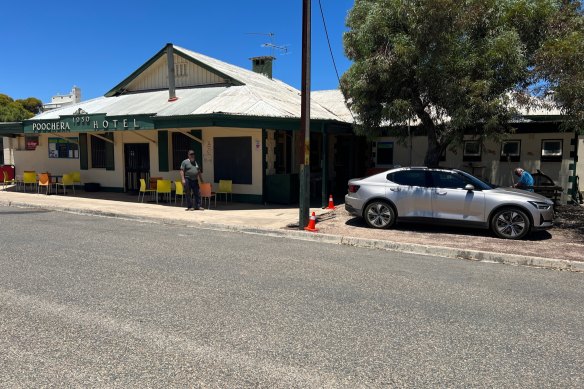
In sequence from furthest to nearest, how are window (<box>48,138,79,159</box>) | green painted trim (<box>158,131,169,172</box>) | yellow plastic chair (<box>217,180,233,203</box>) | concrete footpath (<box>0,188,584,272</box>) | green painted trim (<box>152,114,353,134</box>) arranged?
1. window (<box>48,138,79,159</box>)
2. green painted trim (<box>158,131,169,172</box>)
3. yellow plastic chair (<box>217,180,233,203</box>)
4. green painted trim (<box>152,114,353,134</box>)
5. concrete footpath (<box>0,188,584,272</box>)

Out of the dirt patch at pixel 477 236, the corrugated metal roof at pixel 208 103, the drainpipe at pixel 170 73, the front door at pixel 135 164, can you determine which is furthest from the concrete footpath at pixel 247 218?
the drainpipe at pixel 170 73

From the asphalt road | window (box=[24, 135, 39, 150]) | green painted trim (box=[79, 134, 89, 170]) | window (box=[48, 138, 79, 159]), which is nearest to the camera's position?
the asphalt road

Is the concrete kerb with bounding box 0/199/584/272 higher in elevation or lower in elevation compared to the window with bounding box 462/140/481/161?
lower

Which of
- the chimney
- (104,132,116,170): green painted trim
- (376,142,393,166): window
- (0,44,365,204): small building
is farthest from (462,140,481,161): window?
(104,132,116,170): green painted trim

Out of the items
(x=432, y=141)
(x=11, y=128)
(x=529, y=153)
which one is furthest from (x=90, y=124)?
(x=529, y=153)

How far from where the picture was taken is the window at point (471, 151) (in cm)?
1632

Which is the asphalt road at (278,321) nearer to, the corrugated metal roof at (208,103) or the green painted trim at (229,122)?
the green painted trim at (229,122)

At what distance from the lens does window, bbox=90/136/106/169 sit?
18.2 metres

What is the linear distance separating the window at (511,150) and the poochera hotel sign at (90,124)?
39.2ft

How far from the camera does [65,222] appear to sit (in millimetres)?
10969

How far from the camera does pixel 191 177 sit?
41.2 ft

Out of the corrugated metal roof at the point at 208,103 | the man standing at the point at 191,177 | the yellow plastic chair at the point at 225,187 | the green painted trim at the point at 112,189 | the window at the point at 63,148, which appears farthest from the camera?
the window at the point at 63,148

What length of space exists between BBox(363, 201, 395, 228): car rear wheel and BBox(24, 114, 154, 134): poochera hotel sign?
7.31 m

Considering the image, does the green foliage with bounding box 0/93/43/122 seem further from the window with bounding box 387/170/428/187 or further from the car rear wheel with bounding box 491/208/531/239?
the car rear wheel with bounding box 491/208/531/239
